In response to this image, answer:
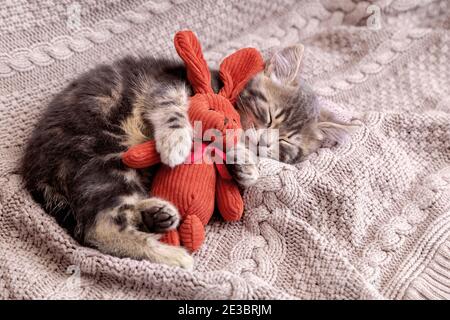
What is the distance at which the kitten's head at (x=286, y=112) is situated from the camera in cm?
157

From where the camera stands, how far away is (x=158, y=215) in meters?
1.22

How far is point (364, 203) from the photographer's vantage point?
1.39m

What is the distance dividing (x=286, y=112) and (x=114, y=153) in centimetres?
62

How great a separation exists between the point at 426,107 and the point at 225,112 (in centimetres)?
90

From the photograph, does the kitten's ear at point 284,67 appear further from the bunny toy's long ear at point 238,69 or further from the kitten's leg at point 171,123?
the kitten's leg at point 171,123

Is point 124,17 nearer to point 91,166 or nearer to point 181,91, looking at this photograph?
point 181,91

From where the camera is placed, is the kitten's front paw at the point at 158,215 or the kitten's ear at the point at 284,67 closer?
the kitten's front paw at the point at 158,215

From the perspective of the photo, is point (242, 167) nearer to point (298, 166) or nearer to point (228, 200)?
point (228, 200)

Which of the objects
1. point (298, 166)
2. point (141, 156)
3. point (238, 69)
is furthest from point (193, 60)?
point (298, 166)

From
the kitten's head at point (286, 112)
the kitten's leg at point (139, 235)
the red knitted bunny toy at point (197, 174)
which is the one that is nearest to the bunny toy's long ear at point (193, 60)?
the red knitted bunny toy at point (197, 174)

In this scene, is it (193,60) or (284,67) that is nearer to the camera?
(193,60)

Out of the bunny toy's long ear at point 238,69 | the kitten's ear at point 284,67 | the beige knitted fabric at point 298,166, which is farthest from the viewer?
the kitten's ear at point 284,67

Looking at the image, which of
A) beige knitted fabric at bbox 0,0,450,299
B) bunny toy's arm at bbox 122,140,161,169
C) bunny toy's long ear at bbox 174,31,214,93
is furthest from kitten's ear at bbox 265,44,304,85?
bunny toy's arm at bbox 122,140,161,169
